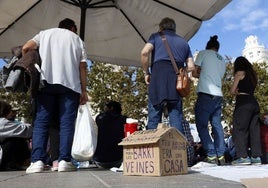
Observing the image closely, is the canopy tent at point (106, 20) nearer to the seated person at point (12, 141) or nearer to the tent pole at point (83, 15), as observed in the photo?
the tent pole at point (83, 15)

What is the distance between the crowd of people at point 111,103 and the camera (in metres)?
4.15

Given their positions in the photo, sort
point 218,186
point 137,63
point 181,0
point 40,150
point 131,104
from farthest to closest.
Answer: point 131,104 < point 137,63 < point 181,0 < point 40,150 < point 218,186

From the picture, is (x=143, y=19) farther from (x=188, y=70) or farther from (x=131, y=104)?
(x=131, y=104)

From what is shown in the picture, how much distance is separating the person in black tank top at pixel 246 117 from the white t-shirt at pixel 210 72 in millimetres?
289

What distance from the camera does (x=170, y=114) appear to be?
4.43m

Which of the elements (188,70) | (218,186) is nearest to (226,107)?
(188,70)

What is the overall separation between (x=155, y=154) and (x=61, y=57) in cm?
173

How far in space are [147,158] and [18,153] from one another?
7.44ft

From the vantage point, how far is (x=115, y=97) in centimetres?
2544

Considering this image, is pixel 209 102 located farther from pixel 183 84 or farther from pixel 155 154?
pixel 155 154

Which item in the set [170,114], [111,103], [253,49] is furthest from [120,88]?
[253,49]

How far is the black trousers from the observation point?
537 cm

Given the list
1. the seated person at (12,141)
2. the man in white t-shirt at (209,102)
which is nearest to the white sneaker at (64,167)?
the seated person at (12,141)

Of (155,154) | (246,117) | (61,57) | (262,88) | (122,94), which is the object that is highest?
(262,88)
